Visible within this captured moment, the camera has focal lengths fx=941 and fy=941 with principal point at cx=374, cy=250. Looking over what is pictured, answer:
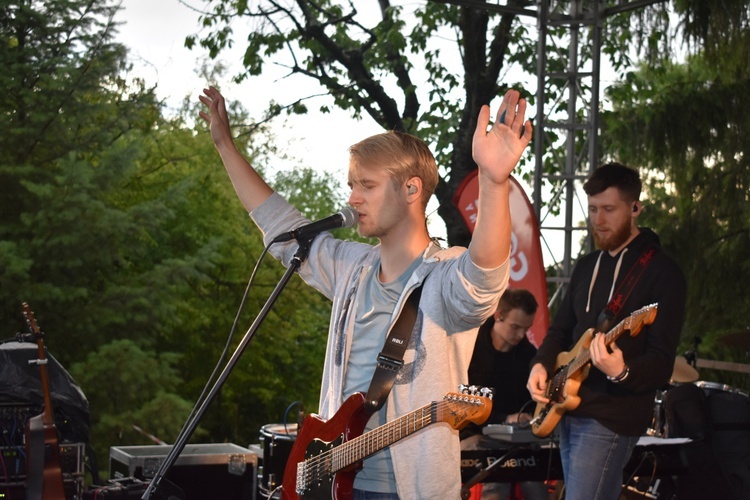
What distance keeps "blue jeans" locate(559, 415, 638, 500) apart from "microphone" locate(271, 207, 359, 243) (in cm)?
157

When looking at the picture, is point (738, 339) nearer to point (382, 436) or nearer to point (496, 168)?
point (382, 436)

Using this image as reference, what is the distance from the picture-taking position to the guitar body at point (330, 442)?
2.61 meters

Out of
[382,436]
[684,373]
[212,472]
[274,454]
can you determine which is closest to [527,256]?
[684,373]

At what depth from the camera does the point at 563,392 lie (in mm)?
3877

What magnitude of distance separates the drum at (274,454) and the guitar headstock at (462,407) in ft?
11.4

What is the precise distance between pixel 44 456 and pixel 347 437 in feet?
8.67

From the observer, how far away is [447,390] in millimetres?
2494

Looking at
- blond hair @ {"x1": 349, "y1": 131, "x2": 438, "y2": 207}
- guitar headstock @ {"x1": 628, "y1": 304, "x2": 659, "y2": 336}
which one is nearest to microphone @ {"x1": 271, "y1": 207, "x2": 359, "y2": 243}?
blond hair @ {"x1": 349, "y1": 131, "x2": 438, "y2": 207}

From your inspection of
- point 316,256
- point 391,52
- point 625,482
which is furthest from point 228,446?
point 391,52

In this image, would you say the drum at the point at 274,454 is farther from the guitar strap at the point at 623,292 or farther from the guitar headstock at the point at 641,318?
the guitar headstock at the point at 641,318

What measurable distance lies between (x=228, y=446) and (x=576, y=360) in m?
3.12

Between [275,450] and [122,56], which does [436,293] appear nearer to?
[275,450]

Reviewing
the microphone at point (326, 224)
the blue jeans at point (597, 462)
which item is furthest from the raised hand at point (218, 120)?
the blue jeans at point (597, 462)

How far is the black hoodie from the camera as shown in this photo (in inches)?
144
